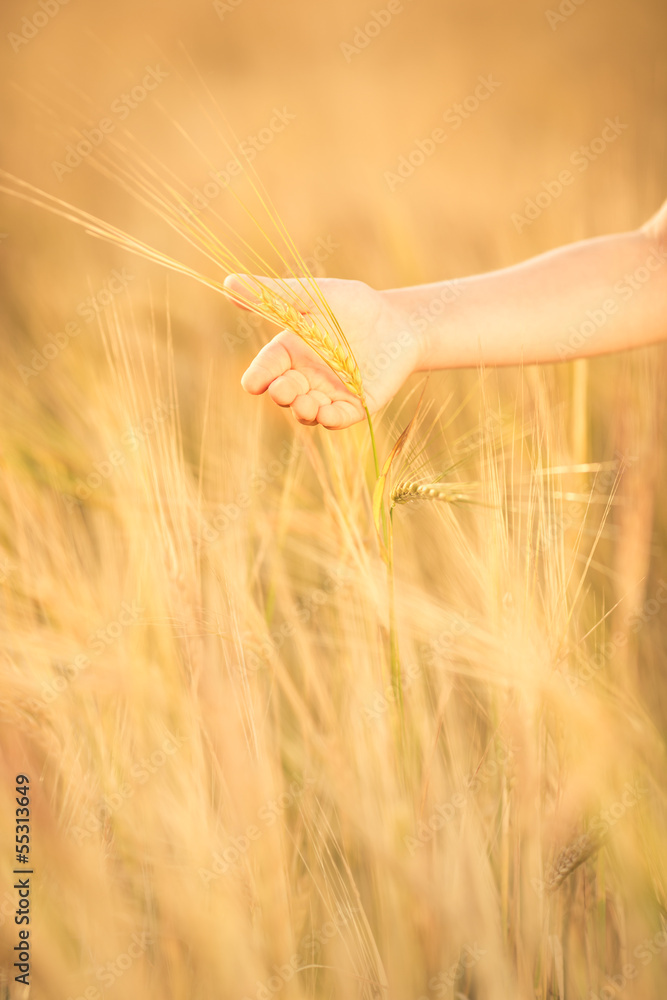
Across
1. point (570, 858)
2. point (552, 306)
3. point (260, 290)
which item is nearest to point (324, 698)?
point (570, 858)

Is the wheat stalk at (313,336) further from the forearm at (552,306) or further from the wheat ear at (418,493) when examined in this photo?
the forearm at (552,306)

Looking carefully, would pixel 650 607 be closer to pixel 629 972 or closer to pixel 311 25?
pixel 629 972

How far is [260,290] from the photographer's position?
0.42 metres

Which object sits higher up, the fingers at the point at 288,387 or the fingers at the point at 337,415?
the fingers at the point at 288,387

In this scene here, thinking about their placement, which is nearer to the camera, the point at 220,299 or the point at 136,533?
the point at 136,533

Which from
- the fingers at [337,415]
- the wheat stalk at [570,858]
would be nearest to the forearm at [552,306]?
the fingers at [337,415]

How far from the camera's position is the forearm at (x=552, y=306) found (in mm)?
635

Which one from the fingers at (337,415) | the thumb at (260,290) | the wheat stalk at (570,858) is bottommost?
the wheat stalk at (570,858)

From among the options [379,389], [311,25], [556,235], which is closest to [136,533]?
[379,389]

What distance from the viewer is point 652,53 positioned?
1.23 m

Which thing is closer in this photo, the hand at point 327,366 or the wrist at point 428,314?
the hand at point 327,366

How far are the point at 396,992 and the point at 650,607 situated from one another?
0.40 meters

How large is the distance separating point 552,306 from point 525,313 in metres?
0.03

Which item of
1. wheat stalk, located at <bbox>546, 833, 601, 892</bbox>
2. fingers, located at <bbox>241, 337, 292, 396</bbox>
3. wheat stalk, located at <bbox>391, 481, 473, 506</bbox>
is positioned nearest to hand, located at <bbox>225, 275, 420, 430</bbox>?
fingers, located at <bbox>241, 337, 292, 396</bbox>
